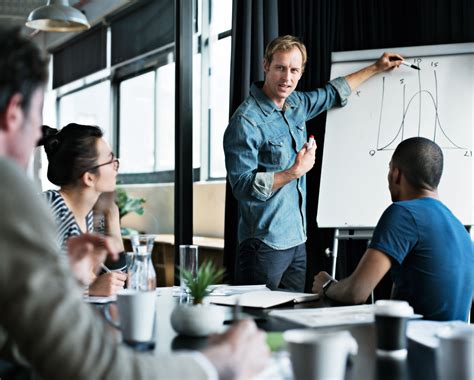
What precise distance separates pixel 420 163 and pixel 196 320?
95 cm

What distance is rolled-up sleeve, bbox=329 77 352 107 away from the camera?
3164 mm

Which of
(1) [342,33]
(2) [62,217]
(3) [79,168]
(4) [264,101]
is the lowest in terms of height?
(2) [62,217]

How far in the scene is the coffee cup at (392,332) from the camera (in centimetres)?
122

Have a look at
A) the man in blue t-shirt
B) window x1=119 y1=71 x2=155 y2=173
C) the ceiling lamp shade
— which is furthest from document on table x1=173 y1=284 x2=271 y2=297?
window x1=119 y1=71 x2=155 y2=173

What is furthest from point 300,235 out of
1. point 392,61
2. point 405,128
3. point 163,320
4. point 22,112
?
point 22,112

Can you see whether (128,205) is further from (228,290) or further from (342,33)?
(228,290)

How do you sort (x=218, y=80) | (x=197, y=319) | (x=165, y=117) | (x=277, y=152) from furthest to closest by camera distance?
1. (x=165, y=117)
2. (x=218, y=80)
3. (x=277, y=152)
4. (x=197, y=319)

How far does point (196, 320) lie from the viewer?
1.40m

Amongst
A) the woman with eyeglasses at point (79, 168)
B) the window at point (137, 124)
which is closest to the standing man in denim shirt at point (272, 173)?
the woman with eyeglasses at point (79, 168)

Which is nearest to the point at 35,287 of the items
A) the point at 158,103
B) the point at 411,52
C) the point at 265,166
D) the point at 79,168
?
the point at 79,168

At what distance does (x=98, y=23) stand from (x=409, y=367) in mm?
6245

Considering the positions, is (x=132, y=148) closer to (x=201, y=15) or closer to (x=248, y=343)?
(x=201, y=15)

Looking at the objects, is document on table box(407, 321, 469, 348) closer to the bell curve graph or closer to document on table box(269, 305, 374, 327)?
document on table box(269, 305, 374, 327)

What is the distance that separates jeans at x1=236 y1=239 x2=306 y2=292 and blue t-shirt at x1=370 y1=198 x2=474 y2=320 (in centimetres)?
101
